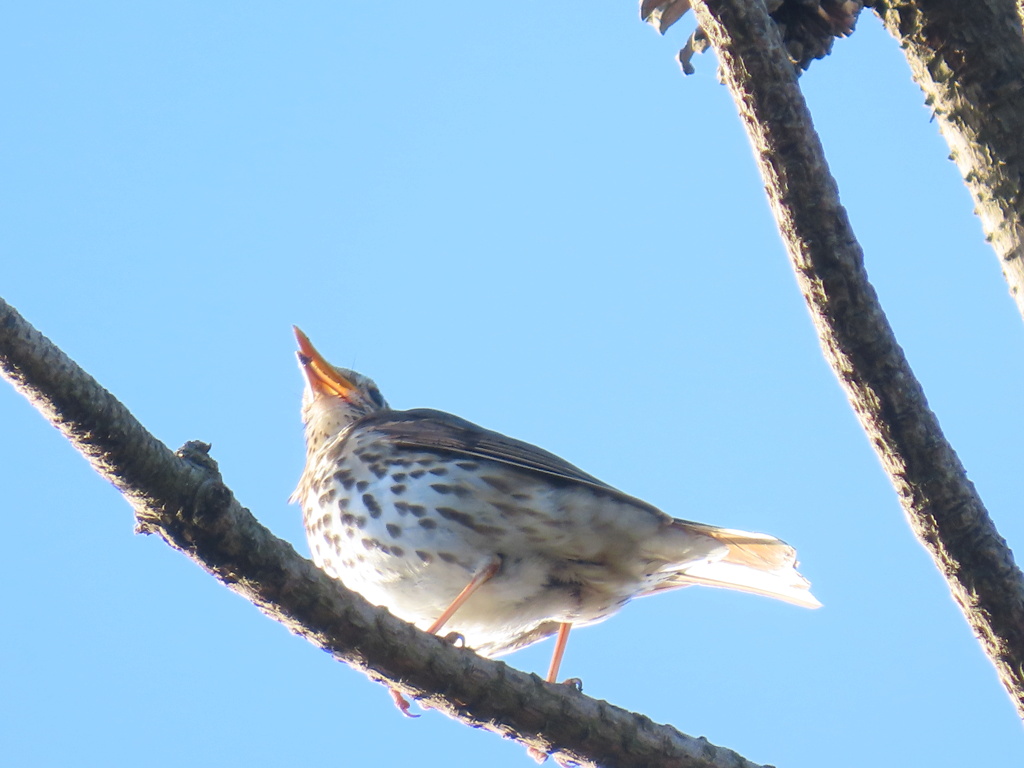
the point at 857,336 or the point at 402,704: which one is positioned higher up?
the point at 857,336

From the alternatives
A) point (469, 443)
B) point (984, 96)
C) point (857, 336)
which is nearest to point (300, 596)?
point (857, 336)

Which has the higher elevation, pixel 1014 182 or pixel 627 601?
pixel 1014 182

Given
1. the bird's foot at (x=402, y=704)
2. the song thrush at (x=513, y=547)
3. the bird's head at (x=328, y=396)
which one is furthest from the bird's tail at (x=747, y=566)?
the bird's head at (x=328, y=396)

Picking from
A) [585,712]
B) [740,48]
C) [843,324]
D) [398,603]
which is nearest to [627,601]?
[398,603]

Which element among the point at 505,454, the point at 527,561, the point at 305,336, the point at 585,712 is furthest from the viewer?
the point at 305,336

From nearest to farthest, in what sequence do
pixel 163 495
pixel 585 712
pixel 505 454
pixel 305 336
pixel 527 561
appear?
pixel 163 495
pixel 585 712
pixel 527 561
pixel 505 454
pixel 305 336

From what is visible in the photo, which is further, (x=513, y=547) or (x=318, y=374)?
(x=318, y=374)

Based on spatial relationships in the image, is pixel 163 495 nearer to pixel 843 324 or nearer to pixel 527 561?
pixel 843 324

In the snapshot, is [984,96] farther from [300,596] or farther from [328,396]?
[328,396]
